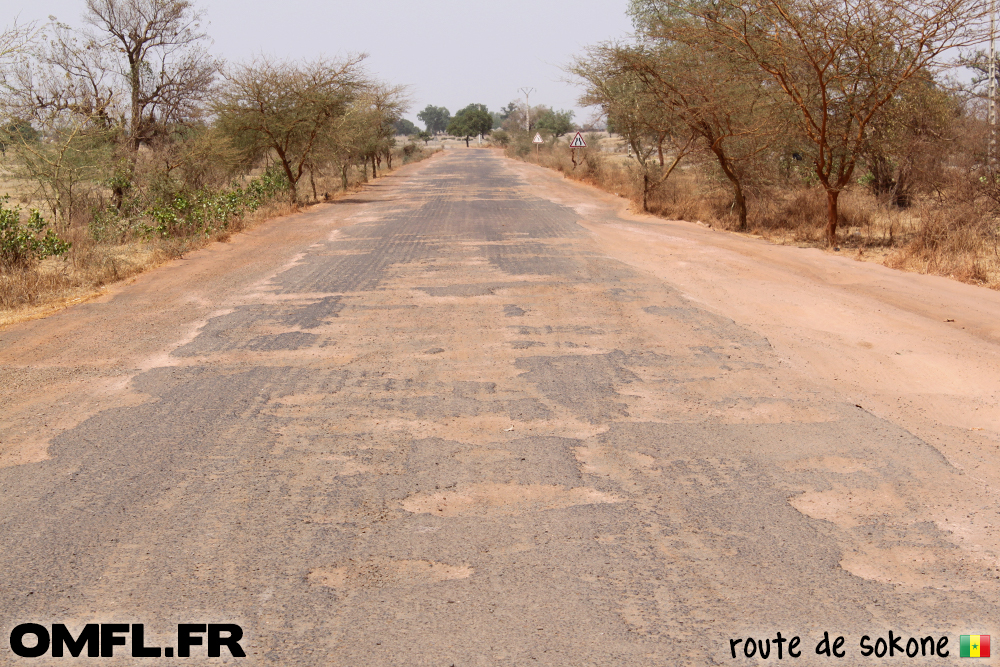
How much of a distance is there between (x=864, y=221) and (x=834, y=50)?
5.05 m

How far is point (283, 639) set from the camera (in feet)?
10.9

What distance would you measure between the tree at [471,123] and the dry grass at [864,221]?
123 meters

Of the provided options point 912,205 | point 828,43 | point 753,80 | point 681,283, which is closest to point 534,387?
point 681,283

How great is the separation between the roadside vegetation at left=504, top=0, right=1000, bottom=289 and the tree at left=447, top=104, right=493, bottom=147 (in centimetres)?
12620

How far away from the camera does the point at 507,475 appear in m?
4.93

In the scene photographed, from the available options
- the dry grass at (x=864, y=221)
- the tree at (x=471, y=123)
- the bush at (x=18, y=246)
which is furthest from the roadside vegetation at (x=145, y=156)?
the tree at (x=471, y=123)

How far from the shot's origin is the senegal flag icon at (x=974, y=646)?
319cm

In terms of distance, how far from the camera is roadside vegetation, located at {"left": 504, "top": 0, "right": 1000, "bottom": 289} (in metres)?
13.4

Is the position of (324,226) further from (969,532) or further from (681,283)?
(969,532)

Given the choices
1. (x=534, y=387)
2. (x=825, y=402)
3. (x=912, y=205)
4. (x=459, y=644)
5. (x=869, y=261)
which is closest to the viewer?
(x=459, y=644)

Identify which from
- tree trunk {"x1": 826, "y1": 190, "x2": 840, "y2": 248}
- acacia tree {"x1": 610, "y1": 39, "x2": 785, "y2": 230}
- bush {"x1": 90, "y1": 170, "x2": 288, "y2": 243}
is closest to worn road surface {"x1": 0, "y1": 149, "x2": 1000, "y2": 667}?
tree trunk {"x1": 826, "y1": 190, "x2": 840, "y2": 248}

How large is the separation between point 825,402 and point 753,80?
11.6m

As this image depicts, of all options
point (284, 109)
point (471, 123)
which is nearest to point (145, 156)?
point (284, 109)

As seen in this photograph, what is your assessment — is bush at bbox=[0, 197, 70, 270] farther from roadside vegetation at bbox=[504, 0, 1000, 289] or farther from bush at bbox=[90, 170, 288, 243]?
roadside vegetation at bbox=[504, 0, 1000, 289]
